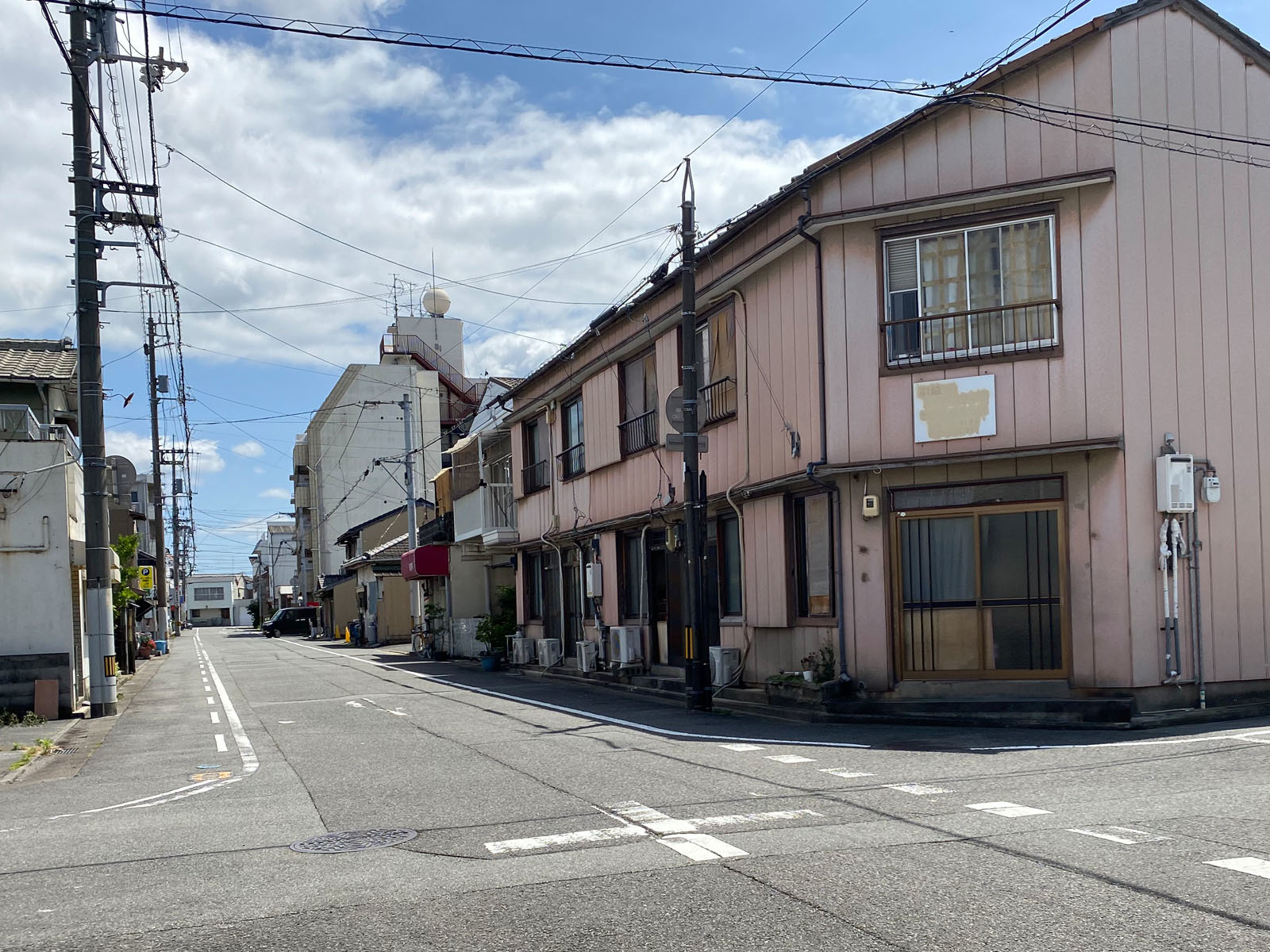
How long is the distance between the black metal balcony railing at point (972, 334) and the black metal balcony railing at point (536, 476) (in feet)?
46.3

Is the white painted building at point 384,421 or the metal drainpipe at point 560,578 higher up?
the white painted building at point 384,421

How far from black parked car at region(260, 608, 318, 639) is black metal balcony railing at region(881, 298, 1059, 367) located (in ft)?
218

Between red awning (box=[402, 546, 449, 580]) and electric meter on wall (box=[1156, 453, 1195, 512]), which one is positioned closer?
electric meter on wall (box=[1156, 453, 1195, 512])

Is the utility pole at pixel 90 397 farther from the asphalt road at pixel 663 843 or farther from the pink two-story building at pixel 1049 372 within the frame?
the pink two-story building at pixel 1049 372

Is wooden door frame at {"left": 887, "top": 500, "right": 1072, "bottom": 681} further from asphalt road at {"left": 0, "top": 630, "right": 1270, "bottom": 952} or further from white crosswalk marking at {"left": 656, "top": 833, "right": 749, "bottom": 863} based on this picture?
white crosswalk marking at {"left": 656, "top": 833, "right": 749, "bottom": 863}

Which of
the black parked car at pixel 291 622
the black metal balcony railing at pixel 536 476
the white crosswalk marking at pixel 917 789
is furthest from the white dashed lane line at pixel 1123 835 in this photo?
the black parked car at pixel 291 622

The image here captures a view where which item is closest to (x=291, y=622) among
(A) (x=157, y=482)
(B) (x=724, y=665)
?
(A) (x=157, y=482)

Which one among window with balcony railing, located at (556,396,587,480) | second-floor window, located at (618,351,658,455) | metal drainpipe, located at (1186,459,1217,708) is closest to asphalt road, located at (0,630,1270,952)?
metal drainpipe, located at (1186,459,1217,708)

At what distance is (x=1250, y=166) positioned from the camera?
1448 centimetres

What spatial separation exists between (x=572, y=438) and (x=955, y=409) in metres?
13.5

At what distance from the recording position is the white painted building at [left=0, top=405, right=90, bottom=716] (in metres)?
17.9

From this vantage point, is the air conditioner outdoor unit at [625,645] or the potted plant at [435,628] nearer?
the air conditioner outdoor unit at [625,645]

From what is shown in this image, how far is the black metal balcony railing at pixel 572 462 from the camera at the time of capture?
25481mm

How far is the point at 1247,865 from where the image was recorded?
6016 millimetres
